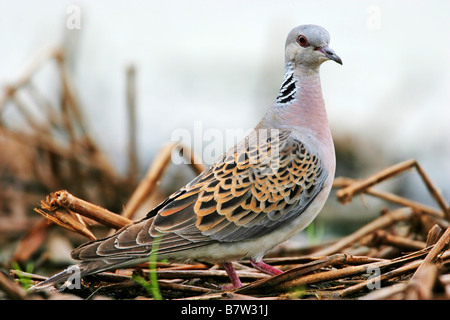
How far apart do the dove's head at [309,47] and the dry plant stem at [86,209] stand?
1336 mm

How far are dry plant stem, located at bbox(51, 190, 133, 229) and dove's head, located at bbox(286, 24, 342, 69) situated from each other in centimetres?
134

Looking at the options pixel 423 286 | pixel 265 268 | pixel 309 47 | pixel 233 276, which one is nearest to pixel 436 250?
pixel 423 286

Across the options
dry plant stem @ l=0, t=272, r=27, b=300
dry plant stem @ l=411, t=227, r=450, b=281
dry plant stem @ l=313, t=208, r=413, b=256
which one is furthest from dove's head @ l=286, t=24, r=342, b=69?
dry plant stem @ l=0, t=272, r=27, b=300

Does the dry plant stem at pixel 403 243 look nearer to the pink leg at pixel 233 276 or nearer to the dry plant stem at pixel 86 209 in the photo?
the pink leg at pixel 233 276

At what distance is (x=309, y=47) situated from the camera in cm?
371

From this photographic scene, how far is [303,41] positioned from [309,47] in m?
0.05

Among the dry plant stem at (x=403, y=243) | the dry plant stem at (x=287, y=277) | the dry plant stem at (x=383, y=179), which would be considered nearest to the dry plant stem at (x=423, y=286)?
the dry plant stem at (x=287, y=277)

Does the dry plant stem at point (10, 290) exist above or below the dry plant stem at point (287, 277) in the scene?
below

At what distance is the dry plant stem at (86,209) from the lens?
132 inches

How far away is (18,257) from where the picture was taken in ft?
16.1

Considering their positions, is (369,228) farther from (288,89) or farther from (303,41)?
(303,41)

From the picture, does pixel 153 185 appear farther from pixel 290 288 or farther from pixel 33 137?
pixel 33 137
